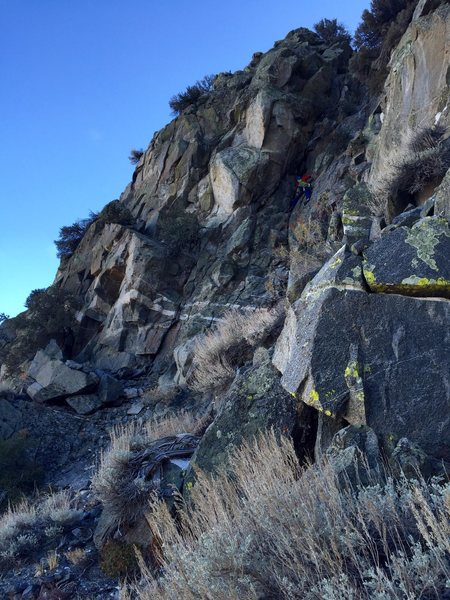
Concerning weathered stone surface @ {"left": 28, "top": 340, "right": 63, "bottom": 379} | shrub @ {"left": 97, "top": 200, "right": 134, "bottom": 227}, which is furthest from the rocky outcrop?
shrub @ {"left": 97, "top": 200, "right": 134, "bottom": 227}

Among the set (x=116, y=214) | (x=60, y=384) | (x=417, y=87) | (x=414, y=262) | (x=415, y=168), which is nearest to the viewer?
(x=414, y=262)

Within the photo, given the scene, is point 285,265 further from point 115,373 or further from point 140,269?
point 115,373

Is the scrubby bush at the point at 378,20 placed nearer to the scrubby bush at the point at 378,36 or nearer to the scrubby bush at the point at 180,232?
the scrubby bush at the point at 378,36

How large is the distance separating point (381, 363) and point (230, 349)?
580cm

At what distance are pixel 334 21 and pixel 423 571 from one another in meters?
31.1

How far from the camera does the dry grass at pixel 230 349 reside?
30.8 feet

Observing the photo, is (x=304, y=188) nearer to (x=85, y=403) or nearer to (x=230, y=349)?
(x=230, y=349)

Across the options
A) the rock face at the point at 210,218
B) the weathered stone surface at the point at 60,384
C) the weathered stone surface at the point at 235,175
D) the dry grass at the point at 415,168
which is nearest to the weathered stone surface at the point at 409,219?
the dry grass at the point at 415,168

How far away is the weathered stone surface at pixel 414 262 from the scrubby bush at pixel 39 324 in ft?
56.2

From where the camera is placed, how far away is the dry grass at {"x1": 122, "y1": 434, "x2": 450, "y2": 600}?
83.6 inches

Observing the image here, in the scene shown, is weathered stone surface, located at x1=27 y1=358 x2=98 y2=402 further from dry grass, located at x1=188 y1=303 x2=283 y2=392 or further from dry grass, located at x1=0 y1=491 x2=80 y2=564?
dry grass, located at x1=0 y1=491 x2=80 y2=564

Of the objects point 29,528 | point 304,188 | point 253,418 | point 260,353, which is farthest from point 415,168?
point 304,188

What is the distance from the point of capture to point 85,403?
14438 mm

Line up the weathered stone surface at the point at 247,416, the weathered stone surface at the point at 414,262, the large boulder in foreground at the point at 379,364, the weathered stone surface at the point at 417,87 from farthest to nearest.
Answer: the weathered stone surface at the point at 417,87, the weathered stone surface at the point at 247,416, the weathered stone surface at the point at 414,262, the large boulder in foreground at the point at 379,364
